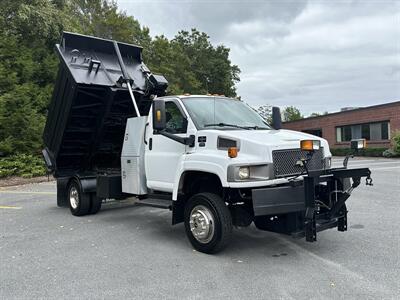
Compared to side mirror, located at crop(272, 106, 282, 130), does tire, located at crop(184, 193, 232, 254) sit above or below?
below

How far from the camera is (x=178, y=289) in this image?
4.51 meters

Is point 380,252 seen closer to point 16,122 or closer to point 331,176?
point 331,176

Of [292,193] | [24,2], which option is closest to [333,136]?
[24,2]

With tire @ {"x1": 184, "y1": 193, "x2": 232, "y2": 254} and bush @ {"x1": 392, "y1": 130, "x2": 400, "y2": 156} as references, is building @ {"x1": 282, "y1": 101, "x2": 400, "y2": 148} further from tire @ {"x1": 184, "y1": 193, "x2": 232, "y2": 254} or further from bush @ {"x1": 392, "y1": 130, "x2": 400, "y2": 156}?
tire @ {"x1": 184, "y1": 193, "x2": 232, "y2": 254}

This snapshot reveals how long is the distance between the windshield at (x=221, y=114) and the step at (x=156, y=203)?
141 centimetres

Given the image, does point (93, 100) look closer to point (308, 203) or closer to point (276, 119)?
point (276, 119)

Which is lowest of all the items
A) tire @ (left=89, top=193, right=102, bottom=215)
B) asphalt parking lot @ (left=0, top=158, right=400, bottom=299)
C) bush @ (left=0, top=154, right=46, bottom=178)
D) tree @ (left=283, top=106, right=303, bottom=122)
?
asphalt parking lot @ (left=0, top=158, right=400, bottom=299)

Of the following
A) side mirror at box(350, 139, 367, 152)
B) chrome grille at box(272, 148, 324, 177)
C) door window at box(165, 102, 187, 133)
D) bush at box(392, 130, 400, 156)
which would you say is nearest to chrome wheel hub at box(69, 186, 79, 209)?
door window at box(165, 102, 187, 133)

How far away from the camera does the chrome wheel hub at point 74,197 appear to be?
905 cm

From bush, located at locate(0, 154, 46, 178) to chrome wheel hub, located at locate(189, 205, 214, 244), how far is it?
1365 cm

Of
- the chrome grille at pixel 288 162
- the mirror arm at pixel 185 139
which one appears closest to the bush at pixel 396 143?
the chrome grille at pixel 288 162

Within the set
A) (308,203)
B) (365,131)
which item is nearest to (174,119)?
(308,203)

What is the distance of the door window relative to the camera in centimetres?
640

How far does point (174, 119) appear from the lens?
6.56 m
